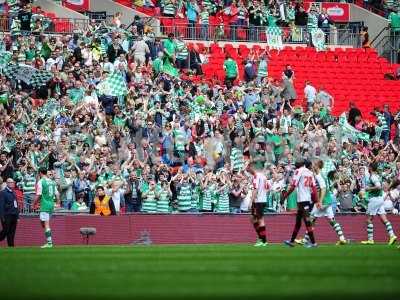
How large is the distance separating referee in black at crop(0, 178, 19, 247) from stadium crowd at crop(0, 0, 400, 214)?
2140 millimetres

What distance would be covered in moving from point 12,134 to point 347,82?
17090mm

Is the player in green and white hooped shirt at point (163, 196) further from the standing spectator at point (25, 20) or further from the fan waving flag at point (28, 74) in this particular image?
the standing spectator at point (25, 20)

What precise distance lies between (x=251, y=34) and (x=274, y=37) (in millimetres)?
849

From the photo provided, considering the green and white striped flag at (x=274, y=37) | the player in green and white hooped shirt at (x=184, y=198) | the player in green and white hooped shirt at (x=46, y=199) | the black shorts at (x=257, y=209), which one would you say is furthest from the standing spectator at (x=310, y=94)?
the player in green and white hooped shirt at (x=46, y=199)

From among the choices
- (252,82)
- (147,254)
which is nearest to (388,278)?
(147,254)

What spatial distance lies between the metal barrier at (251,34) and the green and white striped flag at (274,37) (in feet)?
0.71

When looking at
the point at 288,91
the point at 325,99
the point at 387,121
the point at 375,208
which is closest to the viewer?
the point at 375,208

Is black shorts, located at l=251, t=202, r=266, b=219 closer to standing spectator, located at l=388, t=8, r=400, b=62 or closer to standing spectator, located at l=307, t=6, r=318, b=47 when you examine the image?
standing spectator, located at l=307, t=6, r=318, b=47

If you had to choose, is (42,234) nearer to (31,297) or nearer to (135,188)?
(135,188)

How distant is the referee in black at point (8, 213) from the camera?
3059 cm

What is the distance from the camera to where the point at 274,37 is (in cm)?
4775

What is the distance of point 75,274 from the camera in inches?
716

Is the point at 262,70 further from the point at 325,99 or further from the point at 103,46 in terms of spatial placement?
the point at 103,46

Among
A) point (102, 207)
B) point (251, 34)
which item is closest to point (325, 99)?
point (251, 34)
